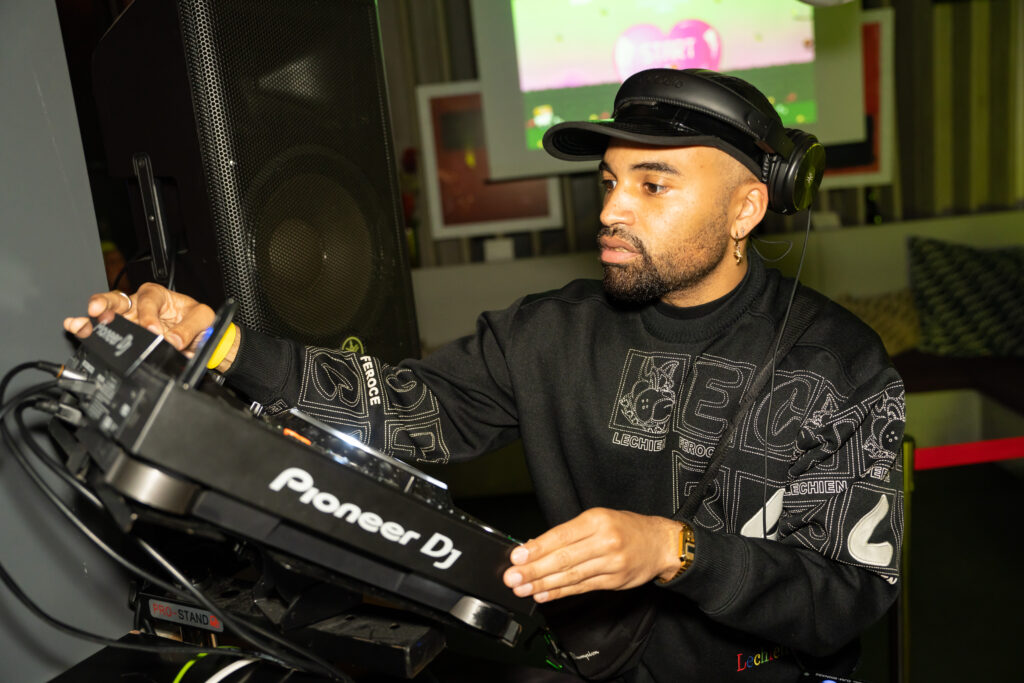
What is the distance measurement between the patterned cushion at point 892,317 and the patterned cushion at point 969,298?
0.11 ft

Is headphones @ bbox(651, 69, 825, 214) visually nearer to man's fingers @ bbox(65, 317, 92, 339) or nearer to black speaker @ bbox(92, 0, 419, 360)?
black speaker @ bbox(92, 0, 419, 360)

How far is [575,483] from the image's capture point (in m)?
1.16

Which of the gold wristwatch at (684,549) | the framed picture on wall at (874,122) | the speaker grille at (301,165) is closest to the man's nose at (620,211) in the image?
the speaker grille at (301,165)

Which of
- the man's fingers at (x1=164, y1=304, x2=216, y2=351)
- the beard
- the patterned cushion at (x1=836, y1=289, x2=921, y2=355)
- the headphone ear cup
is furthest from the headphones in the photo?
the patterned cushion at (x1=836, y1=289, x2=921, y2=355)

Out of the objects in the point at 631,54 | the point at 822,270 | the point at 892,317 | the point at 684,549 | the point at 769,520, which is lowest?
the point at 892,317

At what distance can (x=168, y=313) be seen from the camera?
913mm

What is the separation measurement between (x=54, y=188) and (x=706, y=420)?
0.85 m

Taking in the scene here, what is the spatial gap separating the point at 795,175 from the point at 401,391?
1.97 feet

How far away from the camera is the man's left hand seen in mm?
654

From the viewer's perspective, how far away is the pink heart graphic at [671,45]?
3.19m

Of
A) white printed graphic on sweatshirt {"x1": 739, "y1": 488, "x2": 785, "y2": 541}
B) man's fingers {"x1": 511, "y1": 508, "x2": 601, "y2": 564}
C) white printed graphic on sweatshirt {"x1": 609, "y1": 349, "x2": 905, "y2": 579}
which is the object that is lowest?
white printed graphic on sweatshirt {"x1": 739, "y1": 488, "x2": 785, "y2": 541}

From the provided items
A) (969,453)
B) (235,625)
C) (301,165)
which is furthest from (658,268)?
(969,453)

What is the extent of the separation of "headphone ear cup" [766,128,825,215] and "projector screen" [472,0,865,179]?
89.1 inches

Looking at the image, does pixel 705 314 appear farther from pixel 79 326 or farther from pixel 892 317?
pixel 892 317
